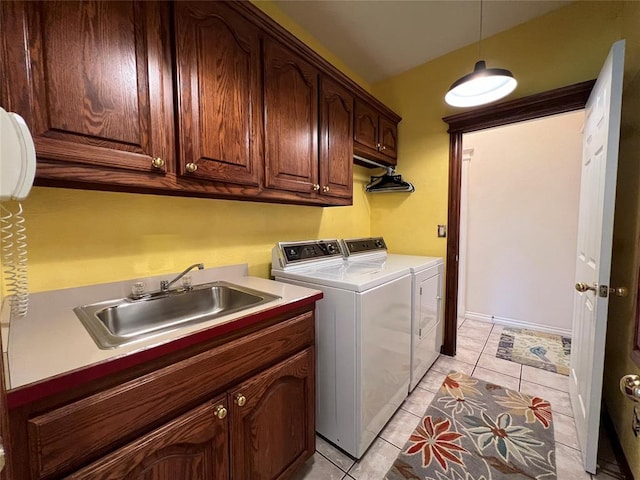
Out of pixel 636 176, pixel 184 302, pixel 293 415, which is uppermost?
pixel 636 176

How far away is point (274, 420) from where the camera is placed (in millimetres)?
1084

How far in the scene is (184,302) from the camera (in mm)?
1294

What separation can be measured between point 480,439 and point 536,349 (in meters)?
1.54

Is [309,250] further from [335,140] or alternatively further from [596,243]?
[596,243]

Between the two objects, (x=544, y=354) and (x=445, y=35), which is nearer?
(x=445, y=35)

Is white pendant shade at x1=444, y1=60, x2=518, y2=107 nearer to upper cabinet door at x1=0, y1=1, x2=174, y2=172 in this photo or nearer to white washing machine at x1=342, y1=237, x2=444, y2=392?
white washing machine at x1=342, y1=237, x2=444, y2=392

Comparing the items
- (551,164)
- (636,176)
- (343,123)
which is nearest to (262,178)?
(343,123)

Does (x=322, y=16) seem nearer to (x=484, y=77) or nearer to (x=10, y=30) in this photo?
(x=484, y=77)

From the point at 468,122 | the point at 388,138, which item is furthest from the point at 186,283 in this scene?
the point at 468,122

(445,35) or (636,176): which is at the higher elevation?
(445,35)

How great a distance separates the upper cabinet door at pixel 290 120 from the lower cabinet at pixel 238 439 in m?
0.96

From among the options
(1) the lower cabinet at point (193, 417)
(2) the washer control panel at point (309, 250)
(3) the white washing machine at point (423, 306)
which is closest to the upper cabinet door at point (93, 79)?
(1) the lower cabinet at point (193, 417)

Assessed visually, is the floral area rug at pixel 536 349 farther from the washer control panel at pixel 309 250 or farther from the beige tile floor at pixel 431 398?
the washer control panel at pixel 309 250

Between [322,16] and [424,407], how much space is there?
2.77 metres
